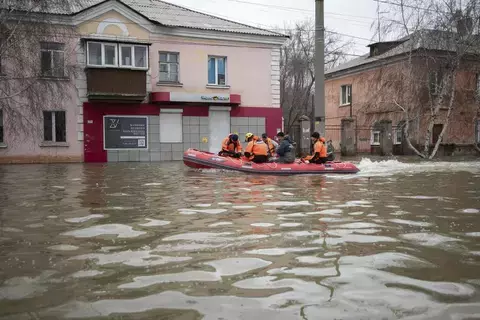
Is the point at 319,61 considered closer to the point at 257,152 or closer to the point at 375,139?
the point at 257,152

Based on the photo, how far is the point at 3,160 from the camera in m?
23.0

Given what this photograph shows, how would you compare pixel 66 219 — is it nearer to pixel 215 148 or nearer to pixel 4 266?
pixel 4 266

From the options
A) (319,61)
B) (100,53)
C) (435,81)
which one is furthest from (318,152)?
(100,53)

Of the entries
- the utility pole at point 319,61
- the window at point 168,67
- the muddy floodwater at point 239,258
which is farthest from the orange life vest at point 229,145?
the window at point 168,67

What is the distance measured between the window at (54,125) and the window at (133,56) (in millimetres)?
4052

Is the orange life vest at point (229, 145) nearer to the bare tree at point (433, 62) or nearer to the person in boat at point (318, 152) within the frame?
the person in boat at point (318, 152)

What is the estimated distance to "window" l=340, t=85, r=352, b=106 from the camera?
38.8 metres

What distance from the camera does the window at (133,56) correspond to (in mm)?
24875

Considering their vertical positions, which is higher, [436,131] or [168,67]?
[168,67]

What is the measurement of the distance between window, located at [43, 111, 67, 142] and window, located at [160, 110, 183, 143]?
16.3 ft

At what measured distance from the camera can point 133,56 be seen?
2495 cm

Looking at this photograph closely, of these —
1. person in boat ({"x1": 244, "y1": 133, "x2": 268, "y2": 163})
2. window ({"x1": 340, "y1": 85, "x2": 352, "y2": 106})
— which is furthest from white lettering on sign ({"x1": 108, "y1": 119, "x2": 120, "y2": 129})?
window ({"x1": 340, "y1": 85, "x2": 352, "y2": 106})

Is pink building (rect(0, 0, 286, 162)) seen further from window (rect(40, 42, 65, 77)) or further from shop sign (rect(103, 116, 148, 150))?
window (rect(40, 42, 65, 77))

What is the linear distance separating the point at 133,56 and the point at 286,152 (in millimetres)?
12371
